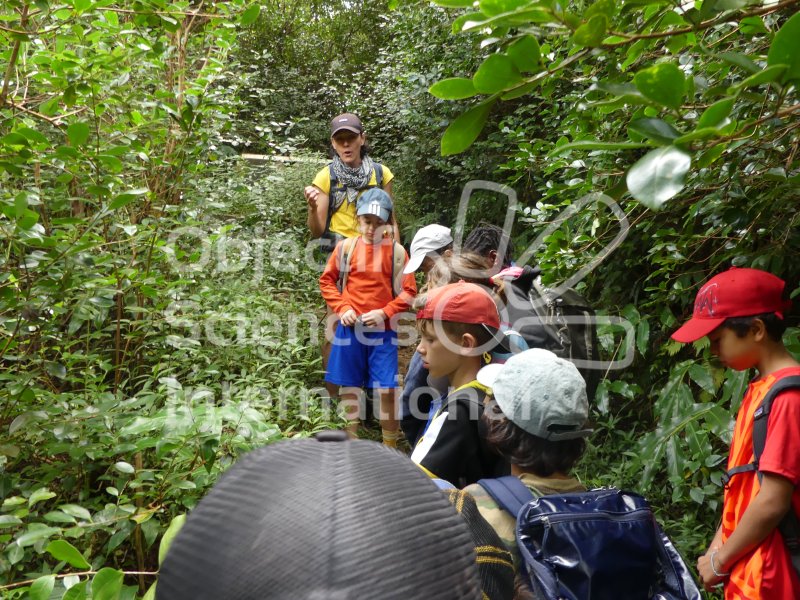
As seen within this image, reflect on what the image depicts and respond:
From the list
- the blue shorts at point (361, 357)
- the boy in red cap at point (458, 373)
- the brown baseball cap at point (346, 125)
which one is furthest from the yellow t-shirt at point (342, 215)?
the boy in red cap at point (458, 373)

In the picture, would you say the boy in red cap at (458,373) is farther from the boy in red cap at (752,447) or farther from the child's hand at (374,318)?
the child's hand at (374,318)

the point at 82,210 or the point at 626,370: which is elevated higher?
the point at 82,210

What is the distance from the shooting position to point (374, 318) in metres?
4.11

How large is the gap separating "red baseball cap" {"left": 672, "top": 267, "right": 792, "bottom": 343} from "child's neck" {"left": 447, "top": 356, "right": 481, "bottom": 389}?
83 cm

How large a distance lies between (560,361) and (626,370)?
7.64 ft

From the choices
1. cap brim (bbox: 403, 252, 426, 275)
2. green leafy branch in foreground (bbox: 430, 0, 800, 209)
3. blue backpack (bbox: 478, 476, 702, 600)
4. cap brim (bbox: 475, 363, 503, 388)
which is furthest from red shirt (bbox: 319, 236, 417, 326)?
green leafy branch in foreground (bbox: 430, 0, 800, 209)

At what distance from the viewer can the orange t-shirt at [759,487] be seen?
178cm

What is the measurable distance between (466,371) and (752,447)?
1084 millimetres

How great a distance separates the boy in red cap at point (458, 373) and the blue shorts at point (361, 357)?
1522 mm

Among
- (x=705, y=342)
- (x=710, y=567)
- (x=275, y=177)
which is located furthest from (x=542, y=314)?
(x=275, y=177)

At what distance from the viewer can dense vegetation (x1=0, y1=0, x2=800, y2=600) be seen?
96 cm

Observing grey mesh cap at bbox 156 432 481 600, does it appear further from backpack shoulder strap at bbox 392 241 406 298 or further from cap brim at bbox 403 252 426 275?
backpack shoulder strap at bbox 392 241 406 298

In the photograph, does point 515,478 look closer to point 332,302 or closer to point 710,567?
point 710,567

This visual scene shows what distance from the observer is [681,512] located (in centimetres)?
347
